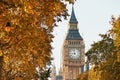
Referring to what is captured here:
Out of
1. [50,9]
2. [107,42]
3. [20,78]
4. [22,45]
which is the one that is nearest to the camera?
[50,9]

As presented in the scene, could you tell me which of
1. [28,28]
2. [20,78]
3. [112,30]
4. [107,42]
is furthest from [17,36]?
[107,42]

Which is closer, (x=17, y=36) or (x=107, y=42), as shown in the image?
(x=17, y=36)

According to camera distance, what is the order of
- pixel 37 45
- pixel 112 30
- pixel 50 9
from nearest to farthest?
pixel 50 9
pixel 37 45
pixel 112 30

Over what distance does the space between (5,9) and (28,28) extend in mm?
2311

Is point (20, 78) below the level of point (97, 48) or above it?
below

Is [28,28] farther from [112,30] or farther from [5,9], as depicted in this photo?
[112,30]

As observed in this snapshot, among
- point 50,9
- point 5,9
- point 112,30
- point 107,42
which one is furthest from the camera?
point 107,42

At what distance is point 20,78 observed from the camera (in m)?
39.0

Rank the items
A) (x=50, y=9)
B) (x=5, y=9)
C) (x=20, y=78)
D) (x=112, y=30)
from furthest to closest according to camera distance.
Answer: (x=112, y=30) < (x=20, y=78) < (x=50, y=9) < (x=5, y=9)

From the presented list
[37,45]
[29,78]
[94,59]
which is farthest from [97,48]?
[37,45]

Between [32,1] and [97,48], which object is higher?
[97,48]

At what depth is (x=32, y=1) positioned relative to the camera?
2258 cm

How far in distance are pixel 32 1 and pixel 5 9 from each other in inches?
44.1

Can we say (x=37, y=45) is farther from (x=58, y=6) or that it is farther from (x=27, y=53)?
(x=58, y=6)
